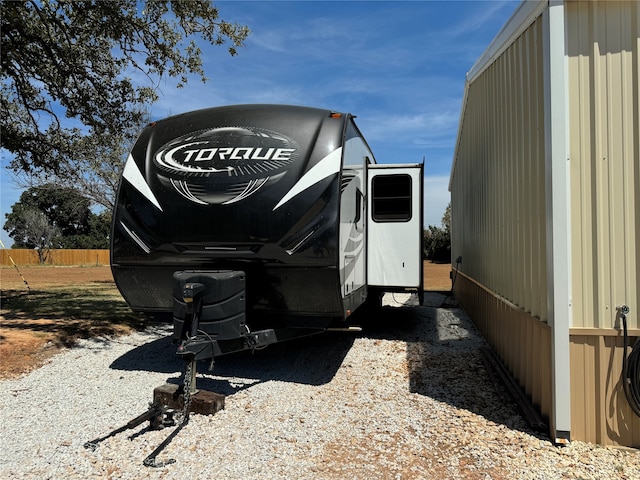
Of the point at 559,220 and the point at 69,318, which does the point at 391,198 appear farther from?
the point at 69,318

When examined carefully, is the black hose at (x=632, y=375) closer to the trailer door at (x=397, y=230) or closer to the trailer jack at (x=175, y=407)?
the trailer door at (x=397, y=230)

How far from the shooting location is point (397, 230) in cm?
670

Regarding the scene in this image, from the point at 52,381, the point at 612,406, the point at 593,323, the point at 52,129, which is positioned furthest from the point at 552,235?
the point at 52,129

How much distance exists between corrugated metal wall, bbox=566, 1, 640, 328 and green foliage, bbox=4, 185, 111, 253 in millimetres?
51574

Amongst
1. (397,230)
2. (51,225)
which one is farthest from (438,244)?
(51,225)

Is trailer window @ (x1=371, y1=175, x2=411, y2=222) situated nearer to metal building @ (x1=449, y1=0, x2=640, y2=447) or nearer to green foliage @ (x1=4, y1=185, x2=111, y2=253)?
metal building @ (x1=449, y1=0, x2=640, y2=447)

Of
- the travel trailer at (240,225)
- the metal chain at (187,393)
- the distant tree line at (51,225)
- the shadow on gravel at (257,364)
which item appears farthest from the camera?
the distant tree line at (51,225)

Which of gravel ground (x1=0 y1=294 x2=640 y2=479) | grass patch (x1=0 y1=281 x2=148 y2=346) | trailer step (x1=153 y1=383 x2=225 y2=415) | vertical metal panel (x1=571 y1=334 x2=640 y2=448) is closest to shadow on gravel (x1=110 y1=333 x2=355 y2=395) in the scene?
gravel ground (x1=0 y1=294 x2=640 y2=479)

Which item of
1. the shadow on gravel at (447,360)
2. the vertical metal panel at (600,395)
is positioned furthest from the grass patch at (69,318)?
the vertical metal panel at (600,395)

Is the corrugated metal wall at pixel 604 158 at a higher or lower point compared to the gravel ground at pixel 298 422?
higher

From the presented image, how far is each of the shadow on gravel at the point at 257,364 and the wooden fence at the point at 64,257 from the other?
40.8 m

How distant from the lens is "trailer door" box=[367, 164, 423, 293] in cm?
661

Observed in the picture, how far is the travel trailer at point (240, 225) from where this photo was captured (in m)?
4.26

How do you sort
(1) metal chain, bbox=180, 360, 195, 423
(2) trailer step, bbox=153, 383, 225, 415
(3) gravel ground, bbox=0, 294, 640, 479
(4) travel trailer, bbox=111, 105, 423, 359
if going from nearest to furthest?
(3) gravel ground, bbox=0, 294, 640, 479, (1) metal chain, bbox=180, 360, 195, 423, (2) trailer step, bbox=153, 383, 225, 415, (4) travel trailer, bbox=111, 105, 423, 359
